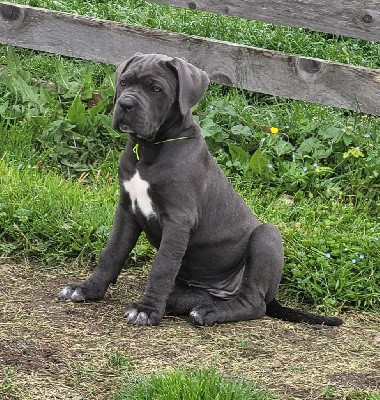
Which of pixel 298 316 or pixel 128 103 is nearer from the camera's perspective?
pixel 128 103

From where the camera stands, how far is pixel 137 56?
18.4ft

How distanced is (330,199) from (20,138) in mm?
2437

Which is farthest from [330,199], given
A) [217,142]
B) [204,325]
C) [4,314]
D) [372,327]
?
[4,314]

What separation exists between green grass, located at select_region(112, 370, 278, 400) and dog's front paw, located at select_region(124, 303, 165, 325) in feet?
3.04

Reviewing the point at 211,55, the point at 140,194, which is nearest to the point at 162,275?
the point at 140,194

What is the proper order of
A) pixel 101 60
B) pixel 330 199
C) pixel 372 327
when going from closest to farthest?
pixel 372 327, pixel 330 199, pixel 101 60

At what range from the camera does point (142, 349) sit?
5047mm

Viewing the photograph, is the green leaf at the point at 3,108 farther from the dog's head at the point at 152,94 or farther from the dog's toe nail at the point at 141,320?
the dog's toe nail at the point at 141,320

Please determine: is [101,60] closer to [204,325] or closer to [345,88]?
[345,88]

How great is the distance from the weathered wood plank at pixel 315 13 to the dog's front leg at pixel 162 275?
3.01 metres

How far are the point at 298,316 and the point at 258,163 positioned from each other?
189 centimetres

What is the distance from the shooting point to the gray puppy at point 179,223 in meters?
5.43

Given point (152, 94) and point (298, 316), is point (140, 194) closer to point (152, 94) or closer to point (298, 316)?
point (152, 94)

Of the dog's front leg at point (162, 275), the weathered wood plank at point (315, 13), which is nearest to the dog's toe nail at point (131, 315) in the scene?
the dog's front leg at point (162, 275)
